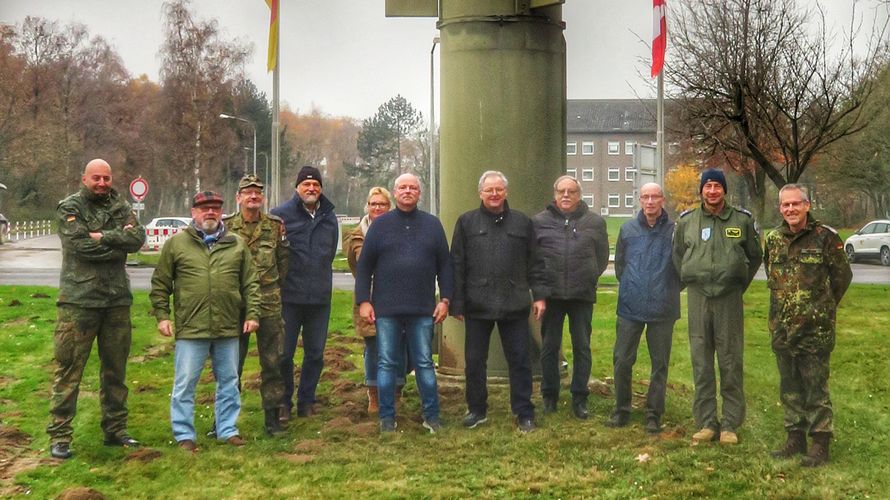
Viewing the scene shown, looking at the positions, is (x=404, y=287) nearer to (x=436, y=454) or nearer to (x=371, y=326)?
(x=371, y=326)

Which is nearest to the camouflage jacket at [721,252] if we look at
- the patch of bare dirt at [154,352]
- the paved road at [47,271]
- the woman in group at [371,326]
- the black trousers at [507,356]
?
the black trousers at [507,356]

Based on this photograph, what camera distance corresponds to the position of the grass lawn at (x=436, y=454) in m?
6.37

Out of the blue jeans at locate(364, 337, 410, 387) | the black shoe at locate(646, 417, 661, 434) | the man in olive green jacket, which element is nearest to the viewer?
the man in olive green jacket

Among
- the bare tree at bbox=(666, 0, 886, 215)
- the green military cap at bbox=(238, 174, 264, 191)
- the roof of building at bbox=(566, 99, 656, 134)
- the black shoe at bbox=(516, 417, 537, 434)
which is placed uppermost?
the roof of building at bbox=(566, 99, 656, 134)

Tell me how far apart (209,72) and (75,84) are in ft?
25.3

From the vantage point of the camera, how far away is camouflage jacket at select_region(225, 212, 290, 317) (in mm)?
7910

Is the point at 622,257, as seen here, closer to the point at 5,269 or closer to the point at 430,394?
the point at 430,394

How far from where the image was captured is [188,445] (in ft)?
24.2

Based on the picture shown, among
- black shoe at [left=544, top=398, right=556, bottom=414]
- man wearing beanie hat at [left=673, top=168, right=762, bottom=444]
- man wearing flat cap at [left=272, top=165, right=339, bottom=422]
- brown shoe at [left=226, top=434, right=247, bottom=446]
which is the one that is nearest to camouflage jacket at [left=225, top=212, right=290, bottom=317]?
man wearing flat cap at [left=272, top=165, right=339, bottom=422]

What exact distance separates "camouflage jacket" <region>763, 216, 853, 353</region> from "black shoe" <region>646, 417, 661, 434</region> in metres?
1.28

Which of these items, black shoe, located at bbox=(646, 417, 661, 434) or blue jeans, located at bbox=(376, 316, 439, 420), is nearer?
black shoe, located at bbox=(646, 417, 661, 434)

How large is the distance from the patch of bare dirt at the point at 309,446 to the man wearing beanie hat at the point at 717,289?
8.46 ft

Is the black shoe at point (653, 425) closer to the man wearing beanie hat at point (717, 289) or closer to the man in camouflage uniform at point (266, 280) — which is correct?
the man wearing beanie hat at point (717, 289)

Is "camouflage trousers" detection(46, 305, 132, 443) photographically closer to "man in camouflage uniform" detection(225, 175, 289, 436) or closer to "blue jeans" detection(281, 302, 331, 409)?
"man in camouflage uniform" detection(225, 175, 289, 436)
